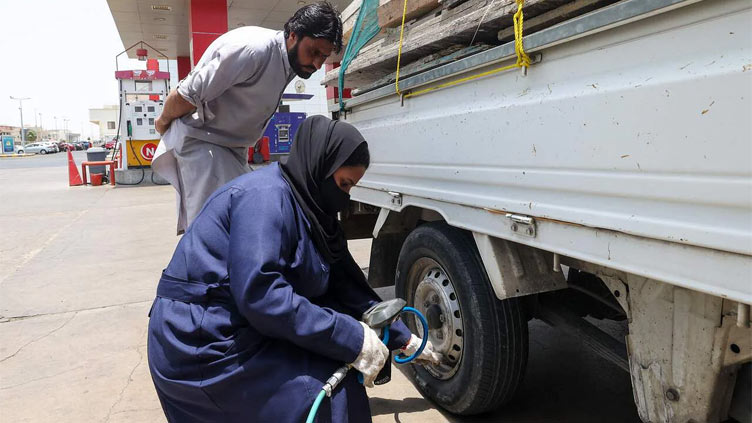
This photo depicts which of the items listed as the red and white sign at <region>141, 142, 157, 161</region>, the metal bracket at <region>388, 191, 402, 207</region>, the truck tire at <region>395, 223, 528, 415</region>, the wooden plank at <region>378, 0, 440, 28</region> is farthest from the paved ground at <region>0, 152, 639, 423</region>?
the red and white sign at <region>141, 142, 157, 161</region>

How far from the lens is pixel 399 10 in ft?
9.53

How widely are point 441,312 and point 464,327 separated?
0.20m

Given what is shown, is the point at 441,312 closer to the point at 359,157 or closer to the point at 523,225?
the point at 523,225

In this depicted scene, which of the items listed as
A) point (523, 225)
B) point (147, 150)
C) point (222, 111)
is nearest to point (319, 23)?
point (222, 111)

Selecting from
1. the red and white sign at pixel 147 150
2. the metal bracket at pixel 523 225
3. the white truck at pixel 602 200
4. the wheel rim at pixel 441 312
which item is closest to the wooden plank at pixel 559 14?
the white truck at pixel 602 200

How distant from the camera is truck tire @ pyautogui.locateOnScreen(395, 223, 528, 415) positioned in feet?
7.73

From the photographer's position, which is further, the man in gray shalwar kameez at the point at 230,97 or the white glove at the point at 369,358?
the man in gray shalwar kameez at the point at 230,97

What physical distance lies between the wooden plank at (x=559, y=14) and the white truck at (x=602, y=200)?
110 mm

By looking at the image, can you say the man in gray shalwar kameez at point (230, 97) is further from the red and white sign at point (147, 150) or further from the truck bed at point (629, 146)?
the red and white sign at point (147, 150)

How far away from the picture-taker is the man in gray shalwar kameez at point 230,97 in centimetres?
253

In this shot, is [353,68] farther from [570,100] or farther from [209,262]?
[209,262]

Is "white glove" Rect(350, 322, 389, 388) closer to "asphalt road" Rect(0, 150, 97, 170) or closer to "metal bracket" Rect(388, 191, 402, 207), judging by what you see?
"metal bracket" Rect(388, 191, 402, 207)

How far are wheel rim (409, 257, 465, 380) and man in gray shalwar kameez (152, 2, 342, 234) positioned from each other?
3.79 feet

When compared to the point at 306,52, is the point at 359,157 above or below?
below
